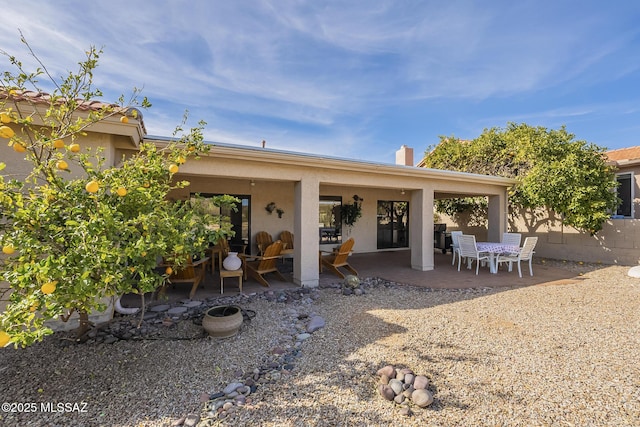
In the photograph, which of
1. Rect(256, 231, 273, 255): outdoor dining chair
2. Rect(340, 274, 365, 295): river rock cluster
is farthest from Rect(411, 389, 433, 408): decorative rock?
Rect(256, 231, 273, 255): outdoor dining chair

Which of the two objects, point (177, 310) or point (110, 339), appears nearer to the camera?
point (110, 339)

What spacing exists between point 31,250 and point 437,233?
13.2 meters

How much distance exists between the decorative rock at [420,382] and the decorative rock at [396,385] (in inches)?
5.7

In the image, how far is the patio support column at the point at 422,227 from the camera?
27.9 feet

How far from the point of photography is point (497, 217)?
10.2 metres

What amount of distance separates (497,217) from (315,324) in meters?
8.70

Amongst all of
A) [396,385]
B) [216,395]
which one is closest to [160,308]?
[216,395]

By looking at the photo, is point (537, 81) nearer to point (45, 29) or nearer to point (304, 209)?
point (304, 209)

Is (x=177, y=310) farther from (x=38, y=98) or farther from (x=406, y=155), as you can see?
(x=406, y=155)

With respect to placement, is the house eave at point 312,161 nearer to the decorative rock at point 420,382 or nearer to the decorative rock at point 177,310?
the decorative rock at point 177,310

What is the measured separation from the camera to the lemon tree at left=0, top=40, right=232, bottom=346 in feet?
7.41

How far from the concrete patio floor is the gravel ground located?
1.59m

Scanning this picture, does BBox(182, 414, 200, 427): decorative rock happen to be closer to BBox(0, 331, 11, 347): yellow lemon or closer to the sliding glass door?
BBox(0, 331, 11, 347): yellow lemon

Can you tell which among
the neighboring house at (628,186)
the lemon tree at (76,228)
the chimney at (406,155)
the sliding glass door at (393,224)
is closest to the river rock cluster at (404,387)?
the lemon tree at (76,228)
